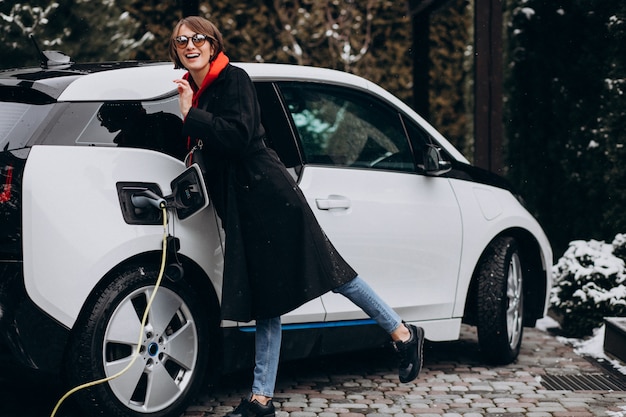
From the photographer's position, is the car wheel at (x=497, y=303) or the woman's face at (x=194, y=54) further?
the car wheel at (x=497, y=303)

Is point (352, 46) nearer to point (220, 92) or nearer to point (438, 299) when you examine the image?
point (438, 299)

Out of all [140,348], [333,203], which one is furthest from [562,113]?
[140,348]

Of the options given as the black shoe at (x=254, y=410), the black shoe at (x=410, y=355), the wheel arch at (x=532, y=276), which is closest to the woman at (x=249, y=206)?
the black shoe at (x=254, y=410)

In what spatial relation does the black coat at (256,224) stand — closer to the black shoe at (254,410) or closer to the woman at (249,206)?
the woman at (249,206)

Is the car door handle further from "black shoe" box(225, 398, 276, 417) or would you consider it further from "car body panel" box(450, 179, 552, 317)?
"black shoe" box(225, 398, 276, 417)

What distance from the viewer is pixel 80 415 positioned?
15.6 ft

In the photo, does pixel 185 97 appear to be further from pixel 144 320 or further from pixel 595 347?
pixel 595 347

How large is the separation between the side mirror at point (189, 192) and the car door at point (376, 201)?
2.58 ft

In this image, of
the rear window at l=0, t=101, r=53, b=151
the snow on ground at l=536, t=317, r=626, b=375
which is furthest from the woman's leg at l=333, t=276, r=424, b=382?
the snow on ground at l=536, t=317, r=626, b=375

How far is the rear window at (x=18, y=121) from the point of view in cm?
425

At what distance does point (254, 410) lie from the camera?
459 centimetres

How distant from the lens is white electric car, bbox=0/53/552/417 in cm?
415

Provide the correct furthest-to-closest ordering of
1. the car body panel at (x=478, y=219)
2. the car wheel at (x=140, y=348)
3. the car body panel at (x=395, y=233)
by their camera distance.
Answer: the car body panel at (x=478, y=219)
the car body panel at (x=395, y=233)
the car wheel at (x=140, y=348)

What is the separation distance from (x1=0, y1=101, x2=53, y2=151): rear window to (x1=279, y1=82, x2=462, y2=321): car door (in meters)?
1.31
